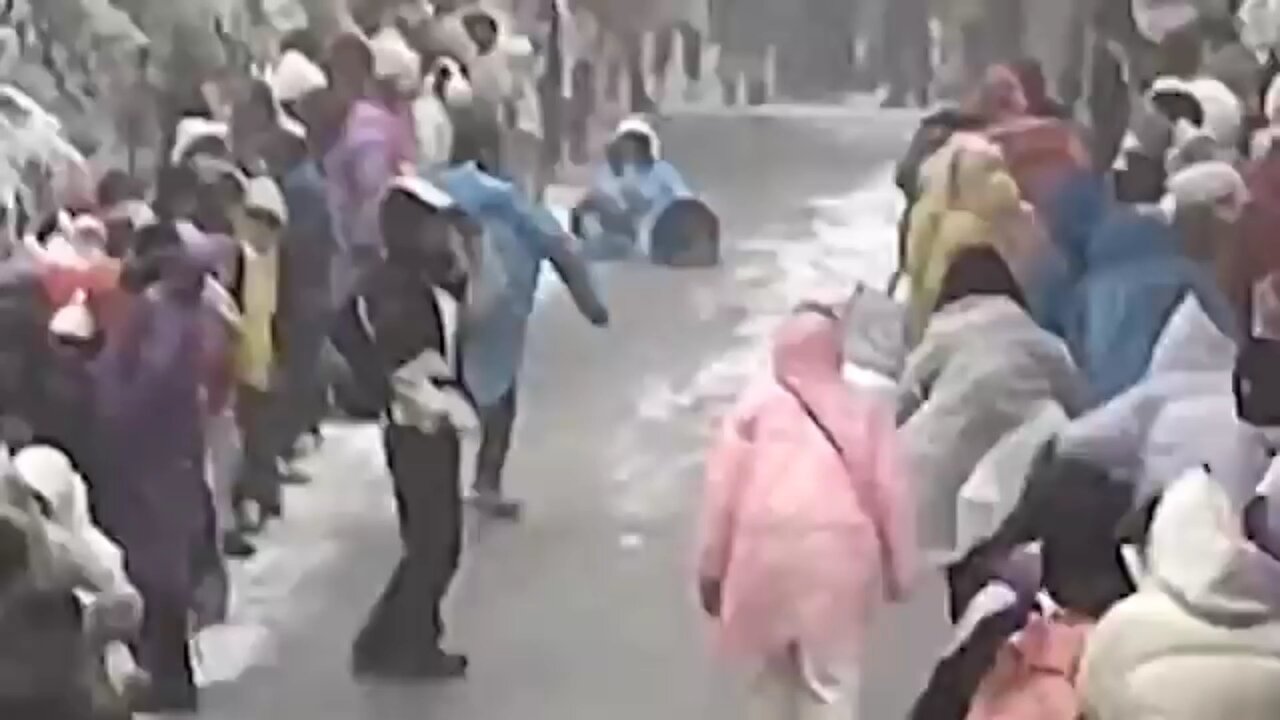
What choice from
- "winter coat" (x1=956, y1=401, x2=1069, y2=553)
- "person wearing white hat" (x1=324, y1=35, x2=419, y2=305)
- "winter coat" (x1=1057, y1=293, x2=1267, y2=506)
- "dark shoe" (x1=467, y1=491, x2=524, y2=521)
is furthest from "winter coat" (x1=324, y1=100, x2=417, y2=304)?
"winter coat" (x1=1057, y1=293, x2=1267, y2=506)

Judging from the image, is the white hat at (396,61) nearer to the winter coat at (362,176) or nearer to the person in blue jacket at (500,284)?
the winter coat at (362,176)

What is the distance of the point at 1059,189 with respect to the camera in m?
4.93

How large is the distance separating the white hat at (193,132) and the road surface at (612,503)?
0.66 meters

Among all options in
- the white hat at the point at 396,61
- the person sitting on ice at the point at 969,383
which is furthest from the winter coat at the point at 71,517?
the person sitting on ice at the point at 969,383

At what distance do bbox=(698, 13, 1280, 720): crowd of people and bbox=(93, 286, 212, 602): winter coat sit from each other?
3.40 ft

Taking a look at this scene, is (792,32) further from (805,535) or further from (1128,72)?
(805,535)

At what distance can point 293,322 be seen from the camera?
16.7 feet

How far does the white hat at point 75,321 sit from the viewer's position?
5.00 metres

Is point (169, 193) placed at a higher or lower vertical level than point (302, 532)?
higher

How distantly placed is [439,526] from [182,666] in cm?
54

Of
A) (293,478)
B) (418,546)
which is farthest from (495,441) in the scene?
(293,478)

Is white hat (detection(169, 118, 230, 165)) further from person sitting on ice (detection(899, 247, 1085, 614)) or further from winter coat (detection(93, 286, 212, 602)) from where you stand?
person sitting on ice (detection(899, 247, 1085, 614))

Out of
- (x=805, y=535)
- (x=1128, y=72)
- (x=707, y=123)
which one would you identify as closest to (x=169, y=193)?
(x=707, y=123)

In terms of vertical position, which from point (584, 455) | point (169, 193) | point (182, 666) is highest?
point (169, 193)
